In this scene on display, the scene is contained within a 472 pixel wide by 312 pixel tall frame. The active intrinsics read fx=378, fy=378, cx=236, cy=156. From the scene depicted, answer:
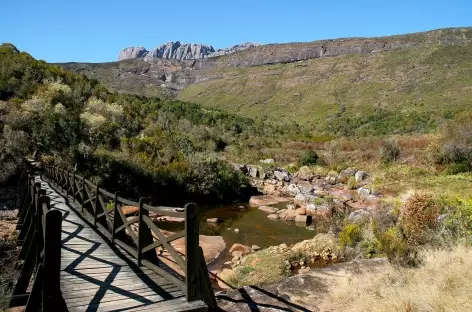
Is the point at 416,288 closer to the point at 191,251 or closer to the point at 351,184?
the point at 191,251

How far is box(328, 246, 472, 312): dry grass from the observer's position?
5.57 metres

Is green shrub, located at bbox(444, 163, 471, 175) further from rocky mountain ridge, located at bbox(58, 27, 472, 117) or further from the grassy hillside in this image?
rocky mountain ridge, located at bbox(58, 27, 472, 117)

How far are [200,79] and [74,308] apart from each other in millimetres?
145555

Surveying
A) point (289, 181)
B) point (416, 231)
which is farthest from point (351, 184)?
point (416, 231)

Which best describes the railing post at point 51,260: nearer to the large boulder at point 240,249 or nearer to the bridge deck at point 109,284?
the bridge deck at point 109,284

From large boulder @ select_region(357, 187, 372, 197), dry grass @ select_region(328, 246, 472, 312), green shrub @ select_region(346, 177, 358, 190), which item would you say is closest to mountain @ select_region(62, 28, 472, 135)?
green shrub @ select_region(346, 177, 358, 190)

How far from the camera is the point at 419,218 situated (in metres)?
10.6

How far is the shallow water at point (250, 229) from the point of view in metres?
17.2

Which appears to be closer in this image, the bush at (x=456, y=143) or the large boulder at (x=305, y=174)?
the bush at (x=456, y=143)

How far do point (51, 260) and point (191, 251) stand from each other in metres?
1.67

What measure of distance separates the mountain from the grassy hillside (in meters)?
0.18

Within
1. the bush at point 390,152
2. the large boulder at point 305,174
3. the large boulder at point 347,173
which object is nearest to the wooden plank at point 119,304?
the large boulder at point 347,173

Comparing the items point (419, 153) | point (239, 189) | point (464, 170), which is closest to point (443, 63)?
point (419, 153)

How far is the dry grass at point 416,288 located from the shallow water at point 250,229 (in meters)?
7.14
